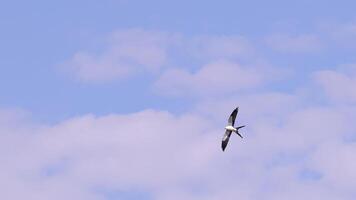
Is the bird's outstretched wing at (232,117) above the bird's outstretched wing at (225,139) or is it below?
above

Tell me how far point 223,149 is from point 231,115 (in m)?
9.30

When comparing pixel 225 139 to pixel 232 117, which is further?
pixel 225 139

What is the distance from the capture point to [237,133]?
186 metres

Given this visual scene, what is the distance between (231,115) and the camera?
187m

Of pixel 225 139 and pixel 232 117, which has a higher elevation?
pixel 232 117

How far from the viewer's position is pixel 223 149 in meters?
189

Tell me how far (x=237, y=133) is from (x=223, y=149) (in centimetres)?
627

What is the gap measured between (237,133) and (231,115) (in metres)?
4.86

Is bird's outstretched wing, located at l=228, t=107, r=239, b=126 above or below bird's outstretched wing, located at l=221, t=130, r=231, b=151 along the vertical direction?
above

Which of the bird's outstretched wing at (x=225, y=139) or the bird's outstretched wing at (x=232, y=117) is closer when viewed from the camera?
the bird's outstretched wing at (x=232, y=117)

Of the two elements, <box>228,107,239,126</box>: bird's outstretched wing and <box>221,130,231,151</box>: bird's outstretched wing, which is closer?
<box>228,107,239,126</box>: bird's outstretched wing
